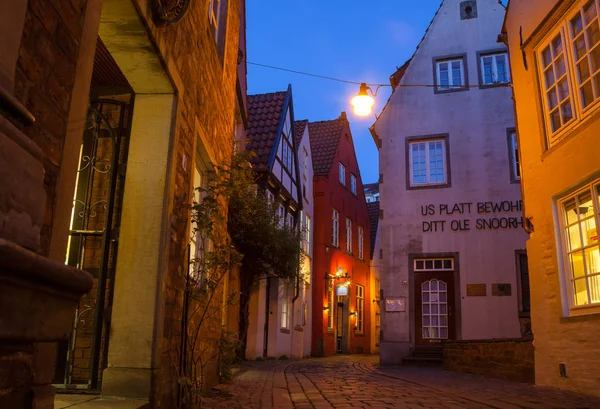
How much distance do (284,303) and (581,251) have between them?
10939 millimetres

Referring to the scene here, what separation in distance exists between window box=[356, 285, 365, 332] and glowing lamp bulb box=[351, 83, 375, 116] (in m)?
14.1

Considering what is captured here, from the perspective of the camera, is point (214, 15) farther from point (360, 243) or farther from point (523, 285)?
point (360, 243)

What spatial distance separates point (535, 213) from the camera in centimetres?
797

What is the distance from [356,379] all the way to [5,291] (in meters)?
8.22

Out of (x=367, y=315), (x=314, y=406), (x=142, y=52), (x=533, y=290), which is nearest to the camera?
(x=142, y=52)

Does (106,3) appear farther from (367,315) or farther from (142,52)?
(367,315)

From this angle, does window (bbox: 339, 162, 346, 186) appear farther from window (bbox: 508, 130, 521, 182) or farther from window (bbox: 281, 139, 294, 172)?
window (bbox: 508, 130, 521, 182)

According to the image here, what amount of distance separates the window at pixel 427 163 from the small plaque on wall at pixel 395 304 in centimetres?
295

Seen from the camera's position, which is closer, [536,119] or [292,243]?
[536,119]

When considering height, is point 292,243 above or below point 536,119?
below

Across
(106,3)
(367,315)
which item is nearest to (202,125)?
(106,3)

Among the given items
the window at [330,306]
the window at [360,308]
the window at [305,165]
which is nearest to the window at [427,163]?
the window at [305,165]

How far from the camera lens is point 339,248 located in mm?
21875

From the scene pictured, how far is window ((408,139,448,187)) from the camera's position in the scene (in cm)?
1403
